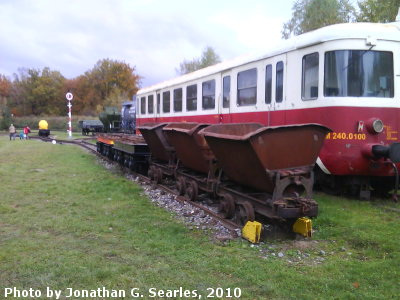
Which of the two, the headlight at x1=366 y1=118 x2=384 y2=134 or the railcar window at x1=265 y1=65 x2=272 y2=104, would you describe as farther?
the railcar window at x1=265 y1=65 x2=272 y2=104

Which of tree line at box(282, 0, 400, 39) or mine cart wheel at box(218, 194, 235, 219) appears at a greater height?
tree line at box(282, 0, 400, 39)

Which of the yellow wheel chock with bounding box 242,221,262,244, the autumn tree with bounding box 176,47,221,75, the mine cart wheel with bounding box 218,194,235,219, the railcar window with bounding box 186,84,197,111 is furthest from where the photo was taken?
Answer: the autumn tree with bounding box 176,47,221,75

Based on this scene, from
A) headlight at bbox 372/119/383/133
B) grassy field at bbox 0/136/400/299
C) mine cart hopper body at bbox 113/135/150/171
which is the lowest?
grassy field at bbox 0/136/400/299

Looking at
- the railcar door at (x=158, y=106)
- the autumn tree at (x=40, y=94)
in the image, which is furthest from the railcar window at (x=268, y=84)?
the autumn tree at (x=40, y=94)

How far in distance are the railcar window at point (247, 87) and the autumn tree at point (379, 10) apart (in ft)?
47.3

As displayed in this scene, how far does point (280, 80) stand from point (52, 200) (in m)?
5.54

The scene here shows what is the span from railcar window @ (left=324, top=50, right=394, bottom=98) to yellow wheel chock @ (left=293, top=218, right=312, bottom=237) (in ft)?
9.97

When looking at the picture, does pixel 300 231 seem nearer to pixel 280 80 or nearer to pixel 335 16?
pixel 280 80

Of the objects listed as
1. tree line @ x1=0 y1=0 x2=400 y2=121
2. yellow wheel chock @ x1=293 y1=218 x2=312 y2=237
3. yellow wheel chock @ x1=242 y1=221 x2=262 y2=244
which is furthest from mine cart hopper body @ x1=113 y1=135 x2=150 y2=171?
tree line @ x1=0 y1=0 x2=400 y2=121

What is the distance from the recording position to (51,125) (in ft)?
194

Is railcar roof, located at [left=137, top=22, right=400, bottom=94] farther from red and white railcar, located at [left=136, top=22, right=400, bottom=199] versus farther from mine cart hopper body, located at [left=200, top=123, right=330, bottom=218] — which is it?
mine cart hopper body, located at [left=200, top=123, right=330, bottom=218]

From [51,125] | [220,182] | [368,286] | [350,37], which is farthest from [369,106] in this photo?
[51,125]

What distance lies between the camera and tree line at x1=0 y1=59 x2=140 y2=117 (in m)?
68.6

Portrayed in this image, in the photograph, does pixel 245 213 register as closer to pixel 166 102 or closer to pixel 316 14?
pixel 166 102
